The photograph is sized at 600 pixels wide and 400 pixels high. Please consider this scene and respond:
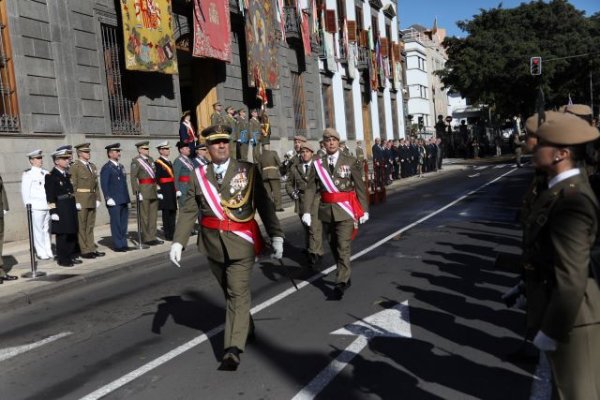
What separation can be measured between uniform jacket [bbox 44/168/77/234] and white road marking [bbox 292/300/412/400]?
6119 millimetres

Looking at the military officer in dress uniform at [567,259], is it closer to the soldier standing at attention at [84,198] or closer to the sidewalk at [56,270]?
the sidewalk at [56,270]

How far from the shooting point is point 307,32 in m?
28.5

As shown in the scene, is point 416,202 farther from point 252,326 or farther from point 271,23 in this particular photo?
point 252,326

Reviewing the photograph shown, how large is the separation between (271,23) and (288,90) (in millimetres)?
3783

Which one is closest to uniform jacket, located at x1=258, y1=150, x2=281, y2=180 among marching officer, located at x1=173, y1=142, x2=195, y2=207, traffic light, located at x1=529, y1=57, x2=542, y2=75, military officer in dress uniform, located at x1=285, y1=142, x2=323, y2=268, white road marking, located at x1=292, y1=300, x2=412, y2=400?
marching officer, located at x1=173, y1=142, x2=195, y2=207

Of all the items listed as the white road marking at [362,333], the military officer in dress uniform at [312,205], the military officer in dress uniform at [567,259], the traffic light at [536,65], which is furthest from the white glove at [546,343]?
the traffic light at [536,65]

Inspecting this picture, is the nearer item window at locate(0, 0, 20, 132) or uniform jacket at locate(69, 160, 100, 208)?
uniform jacket at locate(69, 160, 100, 208)

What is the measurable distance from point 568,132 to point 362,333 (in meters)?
3.57

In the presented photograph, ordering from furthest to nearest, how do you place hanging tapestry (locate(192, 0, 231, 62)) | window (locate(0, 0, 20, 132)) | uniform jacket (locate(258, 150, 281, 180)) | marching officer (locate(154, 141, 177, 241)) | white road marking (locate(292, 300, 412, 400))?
hanging tapestry (locate(192, 0, 231, 62))
uniform jacket (locate(258, 150, 281, 180))
window (locate(0, 0, 20, 132))
marching officer (locate(154, 141, 177, 241))
white road marking (locate(292, 300, 412, 400))

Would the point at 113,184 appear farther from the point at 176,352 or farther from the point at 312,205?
the point at 176,352

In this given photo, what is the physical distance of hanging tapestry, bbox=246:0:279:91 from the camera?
76.4ft

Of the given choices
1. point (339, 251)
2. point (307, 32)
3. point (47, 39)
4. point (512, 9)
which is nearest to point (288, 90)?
point (307, 32)

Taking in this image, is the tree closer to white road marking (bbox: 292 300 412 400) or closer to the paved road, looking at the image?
the paved road

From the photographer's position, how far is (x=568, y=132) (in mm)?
2664
